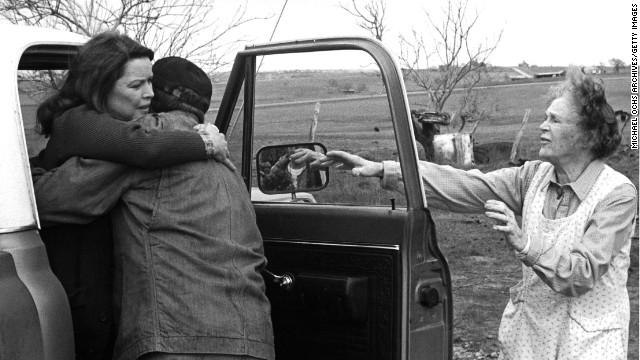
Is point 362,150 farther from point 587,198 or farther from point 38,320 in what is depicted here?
point 38,320

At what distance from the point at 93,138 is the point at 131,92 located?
0.23 meters

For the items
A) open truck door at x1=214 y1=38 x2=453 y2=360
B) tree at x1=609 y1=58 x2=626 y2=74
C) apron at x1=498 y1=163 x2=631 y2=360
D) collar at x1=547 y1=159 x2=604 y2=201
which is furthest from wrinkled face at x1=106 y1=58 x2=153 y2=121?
tree at x1=609 y1=58 x2=626 y2=74

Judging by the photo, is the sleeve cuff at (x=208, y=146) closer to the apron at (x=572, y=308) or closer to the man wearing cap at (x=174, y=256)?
the man wearing cap at (x=174, y=256)

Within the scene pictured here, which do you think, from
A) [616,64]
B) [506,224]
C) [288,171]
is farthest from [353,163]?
[616,64]

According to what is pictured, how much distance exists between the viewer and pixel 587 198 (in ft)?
10.8

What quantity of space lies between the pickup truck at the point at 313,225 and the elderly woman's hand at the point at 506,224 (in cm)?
21

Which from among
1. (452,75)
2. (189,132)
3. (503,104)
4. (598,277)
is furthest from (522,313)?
(503,104)

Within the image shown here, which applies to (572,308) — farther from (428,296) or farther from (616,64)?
(616,64)

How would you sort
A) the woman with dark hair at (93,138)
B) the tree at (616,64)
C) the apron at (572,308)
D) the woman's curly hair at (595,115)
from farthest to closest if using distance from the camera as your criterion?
the tree at (616,64), the woman's curly hair at (595,115), the apron at (572,308), the woman with dark hair at (93,138)

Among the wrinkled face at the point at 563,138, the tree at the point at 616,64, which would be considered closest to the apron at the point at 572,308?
Answer: the wrinkled face at the point at 563,138

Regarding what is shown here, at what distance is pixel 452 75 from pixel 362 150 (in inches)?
501

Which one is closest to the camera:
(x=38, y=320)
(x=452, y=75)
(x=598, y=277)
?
(x=38, y=320)

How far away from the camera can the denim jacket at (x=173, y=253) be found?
263cm

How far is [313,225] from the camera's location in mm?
3334
